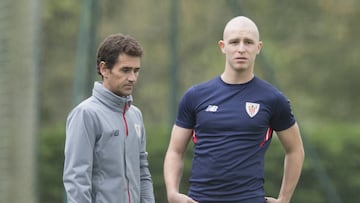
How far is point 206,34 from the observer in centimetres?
2359

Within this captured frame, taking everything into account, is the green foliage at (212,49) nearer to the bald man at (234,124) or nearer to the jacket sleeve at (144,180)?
the bald man at (234,124)

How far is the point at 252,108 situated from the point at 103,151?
0.88m

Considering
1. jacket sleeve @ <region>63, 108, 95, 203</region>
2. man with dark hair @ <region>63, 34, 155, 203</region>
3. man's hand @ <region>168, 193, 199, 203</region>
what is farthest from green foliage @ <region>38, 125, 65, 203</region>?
jacket sleeve @ <region>63, 108, 95, 203</region>

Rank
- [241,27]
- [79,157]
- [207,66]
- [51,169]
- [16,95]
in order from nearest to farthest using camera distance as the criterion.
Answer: [79,157] → [241,27] → [16,95] → [51,169] → [207,66]

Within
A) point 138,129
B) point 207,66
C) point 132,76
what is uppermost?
point 132,76

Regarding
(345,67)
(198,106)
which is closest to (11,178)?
(198,106)

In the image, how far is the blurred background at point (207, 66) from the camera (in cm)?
1678

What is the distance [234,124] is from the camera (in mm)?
5445

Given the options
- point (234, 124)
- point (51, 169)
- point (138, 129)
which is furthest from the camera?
point (51, 169)

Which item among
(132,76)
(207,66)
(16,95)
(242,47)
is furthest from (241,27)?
(207,66)

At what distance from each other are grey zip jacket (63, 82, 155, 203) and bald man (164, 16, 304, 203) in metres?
0.39

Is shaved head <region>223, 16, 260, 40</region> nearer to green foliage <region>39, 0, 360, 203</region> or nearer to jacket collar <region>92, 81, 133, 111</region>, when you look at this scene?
jacket collar <region>92, 81, 133, 111</region>

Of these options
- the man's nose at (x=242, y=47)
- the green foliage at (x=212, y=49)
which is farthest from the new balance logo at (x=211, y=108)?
the green foliage at (x=212, y=49)

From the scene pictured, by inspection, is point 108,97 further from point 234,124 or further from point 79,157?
point 234,124
